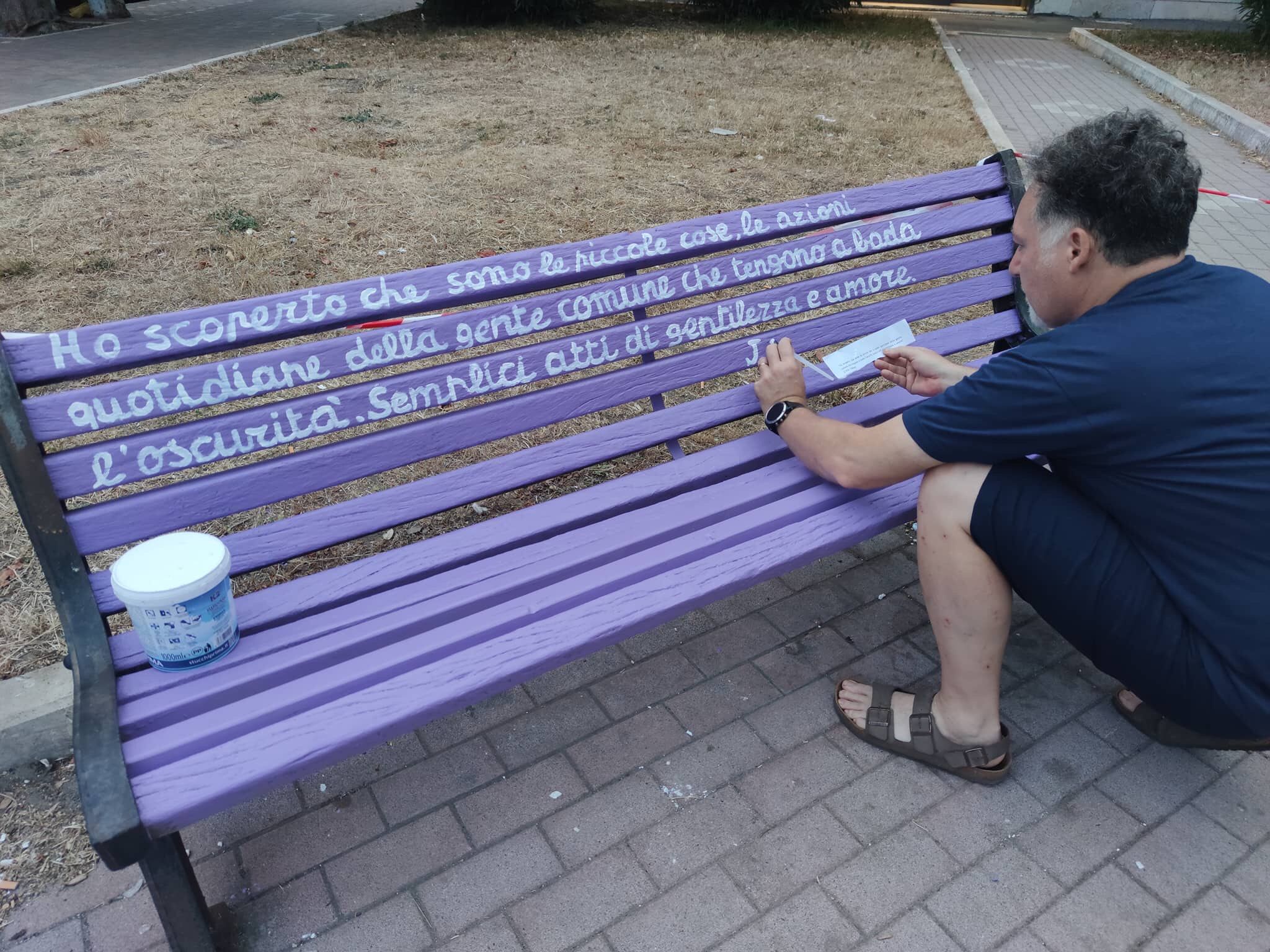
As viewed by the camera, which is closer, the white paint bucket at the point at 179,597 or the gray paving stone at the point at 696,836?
the white paint bucket at the point at 179,597

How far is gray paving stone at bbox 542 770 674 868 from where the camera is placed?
2.06 metres

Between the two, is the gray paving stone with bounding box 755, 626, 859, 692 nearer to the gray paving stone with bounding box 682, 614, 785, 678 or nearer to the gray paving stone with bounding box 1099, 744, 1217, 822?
the gray paving stone with bounding box 682, 614, 785, 678

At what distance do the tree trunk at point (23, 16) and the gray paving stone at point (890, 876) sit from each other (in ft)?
53.5

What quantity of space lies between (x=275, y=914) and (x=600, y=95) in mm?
8457

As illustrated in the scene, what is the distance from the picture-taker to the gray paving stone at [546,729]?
7.57 ft

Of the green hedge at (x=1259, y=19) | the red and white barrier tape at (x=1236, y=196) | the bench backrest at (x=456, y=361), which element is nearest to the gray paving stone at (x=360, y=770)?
the bench backrest at (x=456, y=361)

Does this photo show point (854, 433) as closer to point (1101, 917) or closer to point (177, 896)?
point (1101, 917)

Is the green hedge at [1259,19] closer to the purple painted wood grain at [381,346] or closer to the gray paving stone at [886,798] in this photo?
the purple painted wood grain at [381,346]

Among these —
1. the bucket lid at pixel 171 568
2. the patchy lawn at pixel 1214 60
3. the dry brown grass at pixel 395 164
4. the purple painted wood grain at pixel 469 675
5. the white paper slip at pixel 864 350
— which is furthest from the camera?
→ the patchy lawn at pixel 1214 60

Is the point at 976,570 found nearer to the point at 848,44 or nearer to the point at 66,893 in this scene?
the point at 66,893

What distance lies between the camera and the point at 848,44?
1266cm

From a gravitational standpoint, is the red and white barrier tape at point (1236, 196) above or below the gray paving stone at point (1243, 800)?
above

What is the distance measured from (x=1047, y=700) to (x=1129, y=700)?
20 cm

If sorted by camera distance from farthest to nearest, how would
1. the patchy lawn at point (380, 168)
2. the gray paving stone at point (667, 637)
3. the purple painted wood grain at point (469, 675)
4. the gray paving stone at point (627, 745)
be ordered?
1. the patchy lawn at point (380, 168)
2. the gray paving stone at point (667, 637)
3. the gray paving stone at point (627, 745)
4. the purple painted wood grain at point (469, 675)
